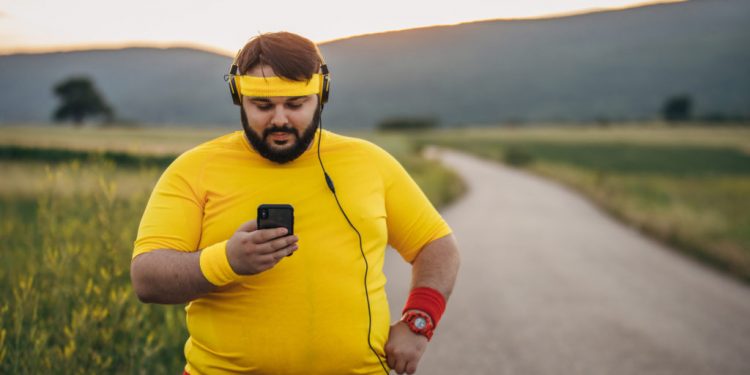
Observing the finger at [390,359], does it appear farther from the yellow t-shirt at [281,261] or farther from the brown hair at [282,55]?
the brown hair at [282,55]

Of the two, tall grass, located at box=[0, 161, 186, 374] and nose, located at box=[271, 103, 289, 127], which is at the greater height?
nose, located at box=[271, 103, 289, 127]

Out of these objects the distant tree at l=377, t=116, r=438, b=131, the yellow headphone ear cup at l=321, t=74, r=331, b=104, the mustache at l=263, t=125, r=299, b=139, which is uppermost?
the yellow headphone ear cup at l=321, t=74, r=331, b=104

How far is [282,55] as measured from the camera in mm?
1956

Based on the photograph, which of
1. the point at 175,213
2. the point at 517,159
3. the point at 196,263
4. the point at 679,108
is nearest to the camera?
the point at 196,263

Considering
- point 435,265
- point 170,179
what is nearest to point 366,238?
point 435,265

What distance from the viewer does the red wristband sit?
7.35 ft

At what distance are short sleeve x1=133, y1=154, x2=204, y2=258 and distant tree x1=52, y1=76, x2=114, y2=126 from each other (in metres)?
85.6

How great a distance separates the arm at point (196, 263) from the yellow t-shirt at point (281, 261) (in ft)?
0.26

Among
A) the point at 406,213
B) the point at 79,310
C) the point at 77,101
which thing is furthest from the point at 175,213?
the point at 77,101

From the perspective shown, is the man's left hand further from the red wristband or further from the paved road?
the paved road

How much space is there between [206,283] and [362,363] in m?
0.61

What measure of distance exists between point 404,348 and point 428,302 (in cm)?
18

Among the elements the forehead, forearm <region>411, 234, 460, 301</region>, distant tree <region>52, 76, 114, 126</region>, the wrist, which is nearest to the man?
the forehead

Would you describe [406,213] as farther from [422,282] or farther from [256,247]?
[256,247]
